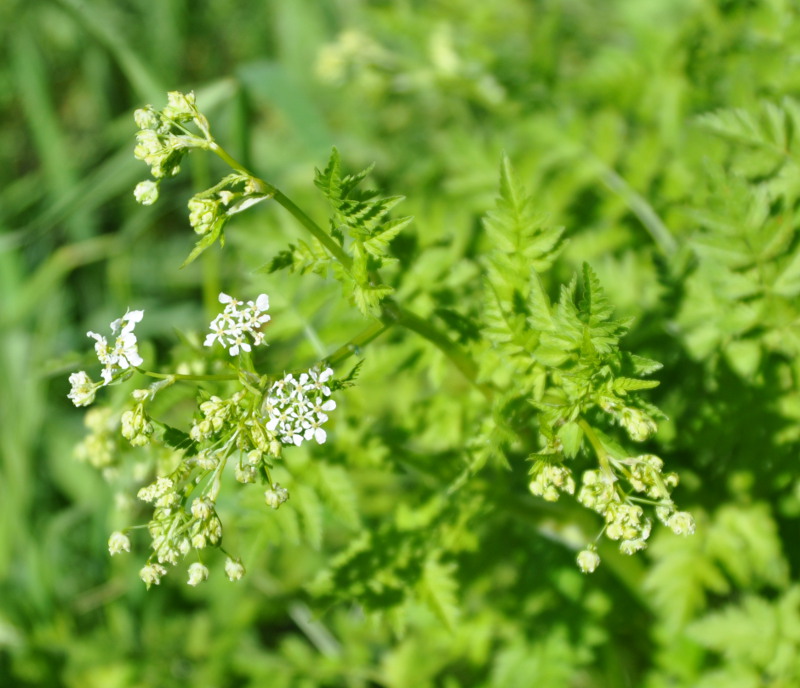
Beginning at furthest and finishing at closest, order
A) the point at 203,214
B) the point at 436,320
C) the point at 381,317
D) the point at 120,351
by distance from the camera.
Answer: the point at 436,320 < the point at 381,317 < the point at 120,351 < the point at 203,214

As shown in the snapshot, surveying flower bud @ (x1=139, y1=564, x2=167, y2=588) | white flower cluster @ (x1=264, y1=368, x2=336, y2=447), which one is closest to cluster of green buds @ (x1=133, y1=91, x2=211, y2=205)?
white flower cluster @ (x1=264, y1=368, x2=336, y2=447)

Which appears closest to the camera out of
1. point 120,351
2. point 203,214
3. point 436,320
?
point 203,214

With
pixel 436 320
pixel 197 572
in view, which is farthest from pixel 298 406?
pixel 436 320

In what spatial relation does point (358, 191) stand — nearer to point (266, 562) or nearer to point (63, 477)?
point (266, 562)

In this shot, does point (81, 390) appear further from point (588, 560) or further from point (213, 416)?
point (588, 560)

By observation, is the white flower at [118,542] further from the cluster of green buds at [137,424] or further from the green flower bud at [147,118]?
the green flower bud at [147,118]

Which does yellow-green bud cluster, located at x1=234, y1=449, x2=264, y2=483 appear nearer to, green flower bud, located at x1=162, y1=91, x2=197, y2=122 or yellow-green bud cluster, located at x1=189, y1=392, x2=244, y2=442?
yellow-green bud cluster, located at x1=189, y1=392, x2=244, y2=442

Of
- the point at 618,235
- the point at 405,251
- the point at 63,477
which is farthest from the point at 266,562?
the point at 618,235
